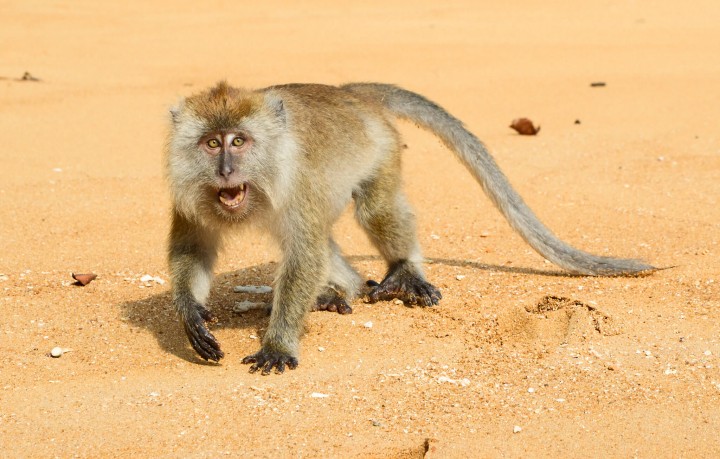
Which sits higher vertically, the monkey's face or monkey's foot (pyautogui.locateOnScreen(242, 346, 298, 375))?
the monkey's face

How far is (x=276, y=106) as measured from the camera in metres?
5.85

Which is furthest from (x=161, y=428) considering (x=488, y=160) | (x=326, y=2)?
(x=326, y=2)

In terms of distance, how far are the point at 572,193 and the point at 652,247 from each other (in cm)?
184

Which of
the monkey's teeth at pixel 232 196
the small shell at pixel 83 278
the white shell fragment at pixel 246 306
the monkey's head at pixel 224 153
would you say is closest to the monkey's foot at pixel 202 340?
the monkey's head at pixel 224 153

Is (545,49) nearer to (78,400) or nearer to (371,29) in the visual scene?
(371,29)

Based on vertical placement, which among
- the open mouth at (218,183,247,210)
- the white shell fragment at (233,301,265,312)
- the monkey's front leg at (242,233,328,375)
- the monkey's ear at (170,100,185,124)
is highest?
the monkey's ear at (170,100,185,124)

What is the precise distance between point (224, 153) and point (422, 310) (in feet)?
6.38

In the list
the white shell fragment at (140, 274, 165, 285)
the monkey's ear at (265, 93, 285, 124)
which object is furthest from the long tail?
the white shell fragment at (140, 274, 165, 285)

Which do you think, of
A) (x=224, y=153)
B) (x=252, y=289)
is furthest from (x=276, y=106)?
(x=252, y=289)

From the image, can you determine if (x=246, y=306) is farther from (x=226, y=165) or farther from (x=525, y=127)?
(x=525, y=127)

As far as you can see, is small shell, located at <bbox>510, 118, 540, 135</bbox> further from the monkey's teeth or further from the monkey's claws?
the monkey's teeth

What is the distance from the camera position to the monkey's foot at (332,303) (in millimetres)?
6723

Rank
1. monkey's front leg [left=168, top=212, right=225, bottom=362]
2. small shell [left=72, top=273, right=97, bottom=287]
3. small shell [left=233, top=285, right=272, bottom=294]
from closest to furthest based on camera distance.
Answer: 1. monkey's front leg [left=168, top=212, right=225, bottom=362]
2. small shell [left=72, top=273, right=97, bottom=287]
3. small shell [left=233, top=285, right=272, bottom=294]

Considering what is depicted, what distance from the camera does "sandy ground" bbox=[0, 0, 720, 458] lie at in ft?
16.0
